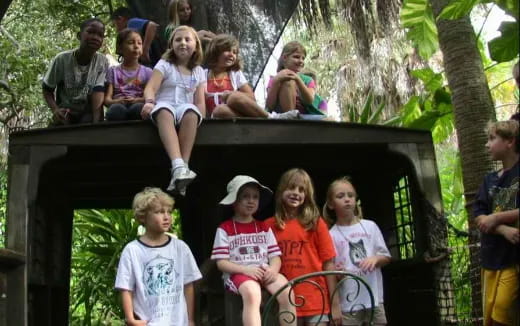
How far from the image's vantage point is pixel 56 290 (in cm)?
661

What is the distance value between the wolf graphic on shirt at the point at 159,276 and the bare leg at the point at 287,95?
1983mm

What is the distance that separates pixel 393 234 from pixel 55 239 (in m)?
3.07

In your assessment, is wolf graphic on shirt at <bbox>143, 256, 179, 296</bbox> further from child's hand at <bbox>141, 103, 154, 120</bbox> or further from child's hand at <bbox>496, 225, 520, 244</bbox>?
child's hand at <bbox>496, 225, 520, 244</bbox>

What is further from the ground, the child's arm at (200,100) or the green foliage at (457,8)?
the green foliage at (457,8)

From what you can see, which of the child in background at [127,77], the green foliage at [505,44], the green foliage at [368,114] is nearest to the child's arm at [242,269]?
the child in background at [127,77]

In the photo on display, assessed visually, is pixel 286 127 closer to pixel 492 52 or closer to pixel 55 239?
pixel 492 52

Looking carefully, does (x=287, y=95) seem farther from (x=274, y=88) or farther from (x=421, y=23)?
(x=421, y=23)

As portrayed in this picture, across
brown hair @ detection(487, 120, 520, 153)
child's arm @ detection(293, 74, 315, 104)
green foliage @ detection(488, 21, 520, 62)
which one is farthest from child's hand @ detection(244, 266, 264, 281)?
green foliage @ detection(488, 21, 520, 62)

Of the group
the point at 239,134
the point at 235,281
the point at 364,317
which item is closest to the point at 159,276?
the point at 235,281

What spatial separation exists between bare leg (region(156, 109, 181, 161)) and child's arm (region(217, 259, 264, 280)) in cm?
81

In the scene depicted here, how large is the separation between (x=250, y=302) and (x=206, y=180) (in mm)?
2082

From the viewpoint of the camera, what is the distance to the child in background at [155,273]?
167 inches

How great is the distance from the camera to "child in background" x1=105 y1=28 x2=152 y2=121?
18.4ft

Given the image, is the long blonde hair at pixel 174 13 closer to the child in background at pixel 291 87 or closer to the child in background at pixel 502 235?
the child in background at pixel 291 87
